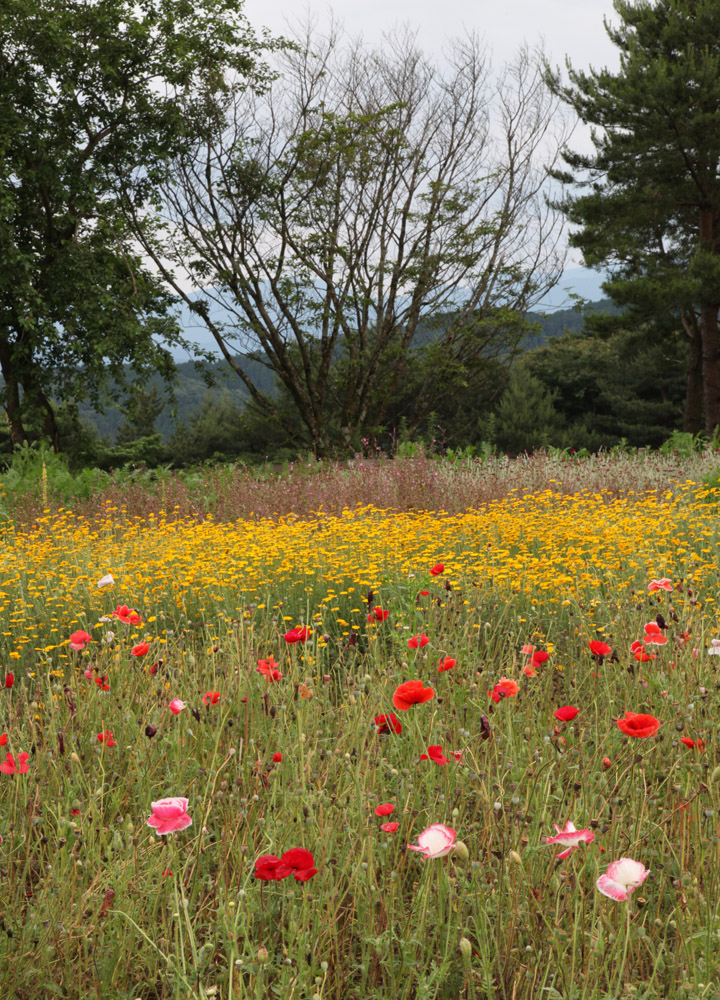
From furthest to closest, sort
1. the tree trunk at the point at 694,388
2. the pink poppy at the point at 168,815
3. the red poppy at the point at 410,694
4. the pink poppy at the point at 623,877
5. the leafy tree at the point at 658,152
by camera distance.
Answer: the tree trunk at the point at 694,388, the leafy tree at the point at 658,152, the red poppy at the point at 410,694, the pink poppy at the point at 168,815, the pink poppy at the point at 623,877

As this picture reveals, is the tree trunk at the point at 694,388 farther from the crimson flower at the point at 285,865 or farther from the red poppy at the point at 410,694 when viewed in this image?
the crimson flower at the point at 285,865

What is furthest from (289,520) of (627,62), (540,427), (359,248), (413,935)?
(540,427)

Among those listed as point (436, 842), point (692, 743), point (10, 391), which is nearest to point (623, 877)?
point (436, 842)

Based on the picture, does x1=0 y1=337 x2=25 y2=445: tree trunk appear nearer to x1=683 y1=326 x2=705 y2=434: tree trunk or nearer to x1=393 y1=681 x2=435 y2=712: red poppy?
x1=683 y1=326 x2=705 y2=434: tree trunk

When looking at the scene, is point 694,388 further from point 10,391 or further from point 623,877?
point 623,877

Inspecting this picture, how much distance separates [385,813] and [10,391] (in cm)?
1763

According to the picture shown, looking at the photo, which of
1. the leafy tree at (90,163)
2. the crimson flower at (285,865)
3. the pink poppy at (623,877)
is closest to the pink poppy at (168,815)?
the crimson flower at (285,865)

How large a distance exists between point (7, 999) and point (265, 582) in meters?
3.01

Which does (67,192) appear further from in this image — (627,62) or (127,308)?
(627,62)

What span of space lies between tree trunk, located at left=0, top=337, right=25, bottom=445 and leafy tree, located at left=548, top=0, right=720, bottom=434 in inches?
516

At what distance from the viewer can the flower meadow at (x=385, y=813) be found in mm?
1541

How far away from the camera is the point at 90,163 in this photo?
16.9m

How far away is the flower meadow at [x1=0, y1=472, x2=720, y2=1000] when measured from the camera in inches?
60.7

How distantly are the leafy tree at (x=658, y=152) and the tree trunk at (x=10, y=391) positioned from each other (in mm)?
13097
